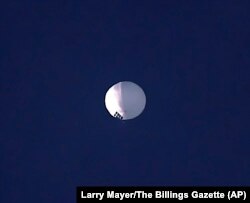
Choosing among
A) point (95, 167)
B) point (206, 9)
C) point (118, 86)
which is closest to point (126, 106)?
point (118, 86)

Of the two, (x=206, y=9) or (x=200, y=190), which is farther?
(x=206, y=9)

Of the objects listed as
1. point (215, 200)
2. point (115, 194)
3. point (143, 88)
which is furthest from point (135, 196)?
point (143, 88)

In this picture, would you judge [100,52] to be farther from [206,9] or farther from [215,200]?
[215,200]

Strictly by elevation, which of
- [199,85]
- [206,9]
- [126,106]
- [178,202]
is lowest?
[178,202]

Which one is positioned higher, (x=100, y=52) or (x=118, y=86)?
(x=100, y=52)

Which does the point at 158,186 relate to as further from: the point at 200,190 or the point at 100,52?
the point at 100,52

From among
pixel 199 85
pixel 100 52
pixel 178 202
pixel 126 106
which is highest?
pixel 100 52
